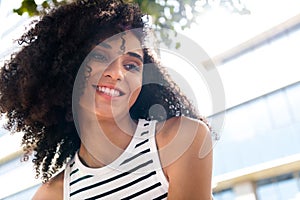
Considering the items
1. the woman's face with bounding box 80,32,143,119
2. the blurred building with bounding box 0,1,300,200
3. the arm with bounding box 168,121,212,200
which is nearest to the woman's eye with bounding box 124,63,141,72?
the woman's face with bounding box 80,32,143,119

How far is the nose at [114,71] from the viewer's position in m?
0.48

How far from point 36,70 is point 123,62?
0.13 m

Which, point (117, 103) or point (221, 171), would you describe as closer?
point (117, 103)

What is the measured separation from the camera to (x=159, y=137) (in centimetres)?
48

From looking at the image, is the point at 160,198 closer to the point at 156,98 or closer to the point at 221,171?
the point at 156,98

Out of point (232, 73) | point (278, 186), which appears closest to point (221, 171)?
point (278, 186)

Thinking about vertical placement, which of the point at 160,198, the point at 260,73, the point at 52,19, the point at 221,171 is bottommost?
the point at 160,198

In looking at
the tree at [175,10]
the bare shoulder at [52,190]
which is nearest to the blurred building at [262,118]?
the tree at [175,10]

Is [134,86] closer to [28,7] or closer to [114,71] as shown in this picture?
[114,71]

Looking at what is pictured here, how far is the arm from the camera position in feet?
1.42

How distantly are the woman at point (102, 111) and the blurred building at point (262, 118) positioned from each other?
725 mm

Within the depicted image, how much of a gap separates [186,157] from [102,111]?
0.12 metres

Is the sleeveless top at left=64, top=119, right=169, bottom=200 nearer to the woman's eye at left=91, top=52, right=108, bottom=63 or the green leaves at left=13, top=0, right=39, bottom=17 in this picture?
the woman's eye at left=91, top=52, right=108, bottom=63

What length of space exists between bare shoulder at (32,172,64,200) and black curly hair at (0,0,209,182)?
5 cm
